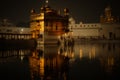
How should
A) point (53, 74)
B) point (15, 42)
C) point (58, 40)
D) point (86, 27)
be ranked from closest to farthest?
point (53, 74) < point (15, 42) < point (58, 40) < point (86, 27)

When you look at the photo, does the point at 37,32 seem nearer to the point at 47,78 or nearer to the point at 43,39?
the point at 43,39

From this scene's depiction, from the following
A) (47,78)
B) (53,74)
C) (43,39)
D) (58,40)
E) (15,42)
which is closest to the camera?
(47,78)

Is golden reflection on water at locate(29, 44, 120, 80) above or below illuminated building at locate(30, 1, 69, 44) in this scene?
below

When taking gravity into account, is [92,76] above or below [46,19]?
below

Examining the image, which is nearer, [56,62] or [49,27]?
[56,62]

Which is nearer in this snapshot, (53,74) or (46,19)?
(53,74)

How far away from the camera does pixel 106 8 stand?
75000 millimetres

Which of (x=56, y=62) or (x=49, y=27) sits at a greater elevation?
(x=49, y=27)

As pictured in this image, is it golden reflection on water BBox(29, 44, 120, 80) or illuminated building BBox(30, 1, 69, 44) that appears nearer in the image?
golden reflection on water BBox(29, 44, 120, 80)

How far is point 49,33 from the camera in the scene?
35969 millimetres

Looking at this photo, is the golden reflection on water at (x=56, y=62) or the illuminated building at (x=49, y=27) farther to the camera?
the illuminated building at (x=49, y=27)

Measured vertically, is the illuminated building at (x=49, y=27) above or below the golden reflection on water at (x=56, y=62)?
above

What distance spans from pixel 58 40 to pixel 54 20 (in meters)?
2.68

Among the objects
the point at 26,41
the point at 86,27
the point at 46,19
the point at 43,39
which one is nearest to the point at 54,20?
the point at 46,19
